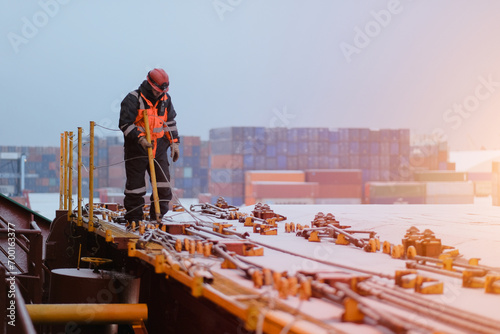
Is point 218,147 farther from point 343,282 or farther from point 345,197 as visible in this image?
point 343,282

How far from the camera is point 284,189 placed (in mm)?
30047

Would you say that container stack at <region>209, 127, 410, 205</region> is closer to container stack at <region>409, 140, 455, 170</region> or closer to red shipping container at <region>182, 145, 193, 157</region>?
container stack at <region>409, 140, 455, 170</region>

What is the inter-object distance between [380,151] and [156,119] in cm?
2915

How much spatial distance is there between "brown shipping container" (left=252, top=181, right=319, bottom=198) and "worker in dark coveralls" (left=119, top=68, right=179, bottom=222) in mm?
23116

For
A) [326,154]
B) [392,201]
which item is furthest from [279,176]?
[392,201]

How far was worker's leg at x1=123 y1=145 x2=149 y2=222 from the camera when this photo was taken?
6129 millimetres

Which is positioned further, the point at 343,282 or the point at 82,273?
the point at 82,273

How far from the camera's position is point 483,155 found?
40969 mm

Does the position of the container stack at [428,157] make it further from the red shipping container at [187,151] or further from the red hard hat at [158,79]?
the red hard hat at [158,79]

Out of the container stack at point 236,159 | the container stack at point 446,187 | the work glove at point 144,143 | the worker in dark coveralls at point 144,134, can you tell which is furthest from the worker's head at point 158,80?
the container stack at point 446,187

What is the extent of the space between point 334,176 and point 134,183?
26.4m

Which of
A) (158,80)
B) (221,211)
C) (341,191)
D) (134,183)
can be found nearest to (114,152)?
(341,191)

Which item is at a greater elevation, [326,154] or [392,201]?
[326,154]

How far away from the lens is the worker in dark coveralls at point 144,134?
19.3ft
